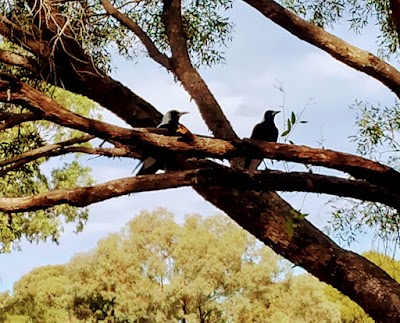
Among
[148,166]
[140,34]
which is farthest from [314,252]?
[140,34]

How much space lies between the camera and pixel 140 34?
12.3 feet

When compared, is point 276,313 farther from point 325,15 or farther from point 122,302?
point 325,15

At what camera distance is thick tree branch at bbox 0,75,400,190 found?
1.83 metres

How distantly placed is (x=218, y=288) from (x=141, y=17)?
17.8 feet

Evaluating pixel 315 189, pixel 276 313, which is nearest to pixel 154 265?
pixel 276 313

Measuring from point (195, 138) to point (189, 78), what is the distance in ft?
4.55

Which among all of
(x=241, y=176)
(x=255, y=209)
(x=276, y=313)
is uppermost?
(x=276, y=313)

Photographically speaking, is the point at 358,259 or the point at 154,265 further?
the point at 154,265

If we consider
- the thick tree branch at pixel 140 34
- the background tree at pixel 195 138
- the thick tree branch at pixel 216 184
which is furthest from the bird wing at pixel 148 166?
the thick tree branch at pixel 140 34

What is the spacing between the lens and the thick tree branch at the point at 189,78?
299cm

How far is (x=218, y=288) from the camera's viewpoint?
29.4 ft

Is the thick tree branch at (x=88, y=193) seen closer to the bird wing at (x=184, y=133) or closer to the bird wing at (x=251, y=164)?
the bird wing at (x=184, y=133)

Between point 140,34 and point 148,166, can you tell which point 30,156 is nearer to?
point 148,166

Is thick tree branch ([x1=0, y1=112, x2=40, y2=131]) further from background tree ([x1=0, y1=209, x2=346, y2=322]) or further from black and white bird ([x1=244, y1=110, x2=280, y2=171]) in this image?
background tree ([x1=0, y1=209, x2=346, y2=322])
